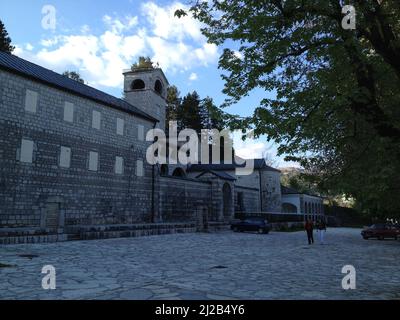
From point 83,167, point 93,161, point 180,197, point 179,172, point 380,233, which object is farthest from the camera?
point 179,172

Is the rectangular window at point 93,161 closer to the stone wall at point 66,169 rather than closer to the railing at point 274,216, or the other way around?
the stone wall at point 66,169

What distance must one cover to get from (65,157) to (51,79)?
17.7ft

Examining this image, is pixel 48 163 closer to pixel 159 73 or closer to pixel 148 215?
pixel 148 215

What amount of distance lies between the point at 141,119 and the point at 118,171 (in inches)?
224

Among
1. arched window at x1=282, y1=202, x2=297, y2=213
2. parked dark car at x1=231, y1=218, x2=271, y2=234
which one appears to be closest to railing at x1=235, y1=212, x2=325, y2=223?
parked dark car at x1=231, y1=218, x2=271, y2=234

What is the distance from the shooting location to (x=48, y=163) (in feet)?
73.7

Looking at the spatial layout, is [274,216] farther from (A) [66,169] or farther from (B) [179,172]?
(A) [66,169]

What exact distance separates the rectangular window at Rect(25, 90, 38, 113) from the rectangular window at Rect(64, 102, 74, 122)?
2.32m

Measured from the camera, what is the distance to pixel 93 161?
26.0 metres

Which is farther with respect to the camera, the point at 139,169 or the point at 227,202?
the point at 227,202

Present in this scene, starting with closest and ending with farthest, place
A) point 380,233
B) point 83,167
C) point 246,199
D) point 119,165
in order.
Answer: point 83,167 < point 380,233 < point 119,165 < point 246,199

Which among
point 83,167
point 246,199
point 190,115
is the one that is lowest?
point 246,199

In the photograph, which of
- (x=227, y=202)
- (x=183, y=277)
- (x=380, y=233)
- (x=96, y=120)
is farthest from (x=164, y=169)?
(x=183, y=277)
